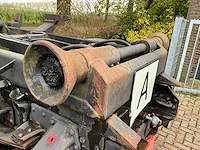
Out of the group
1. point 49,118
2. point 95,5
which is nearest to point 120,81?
point 49,118

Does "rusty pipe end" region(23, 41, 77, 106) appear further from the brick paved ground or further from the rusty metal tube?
the brick paved ground

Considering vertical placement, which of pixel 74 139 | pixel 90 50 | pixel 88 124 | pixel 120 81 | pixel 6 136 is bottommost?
pixel 6 136

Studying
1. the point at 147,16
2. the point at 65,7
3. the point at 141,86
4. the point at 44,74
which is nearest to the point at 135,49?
the point at 141,86

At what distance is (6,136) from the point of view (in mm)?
1544

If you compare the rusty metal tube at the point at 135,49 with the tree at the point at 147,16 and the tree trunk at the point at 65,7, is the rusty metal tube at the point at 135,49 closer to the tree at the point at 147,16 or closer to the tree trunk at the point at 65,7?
the tree at the point at 147,16

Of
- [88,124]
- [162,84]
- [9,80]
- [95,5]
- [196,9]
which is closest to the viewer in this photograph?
[88,124]

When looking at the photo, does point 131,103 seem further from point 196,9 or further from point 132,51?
point 196,9

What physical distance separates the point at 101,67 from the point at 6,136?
87 cm

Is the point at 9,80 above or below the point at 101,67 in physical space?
below

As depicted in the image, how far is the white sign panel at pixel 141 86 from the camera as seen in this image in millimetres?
1531

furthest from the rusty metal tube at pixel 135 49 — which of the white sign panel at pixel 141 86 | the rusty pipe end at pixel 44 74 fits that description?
the rusty pipe end at pixel 44 74

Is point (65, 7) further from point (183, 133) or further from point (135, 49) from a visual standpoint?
point (135, 49)

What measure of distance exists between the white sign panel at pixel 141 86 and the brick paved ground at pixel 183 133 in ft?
5.05

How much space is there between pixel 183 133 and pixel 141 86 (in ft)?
7.35
